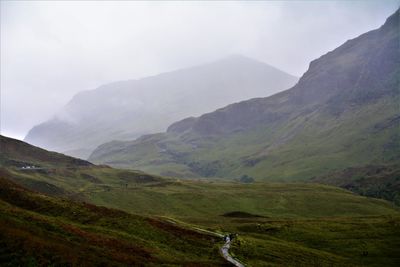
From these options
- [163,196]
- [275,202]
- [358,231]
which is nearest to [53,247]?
[358,231]

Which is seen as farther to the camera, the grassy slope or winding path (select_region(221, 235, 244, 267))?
winding path (select_region(221, 235, 244, 267))

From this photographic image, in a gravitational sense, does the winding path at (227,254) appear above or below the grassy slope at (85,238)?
below

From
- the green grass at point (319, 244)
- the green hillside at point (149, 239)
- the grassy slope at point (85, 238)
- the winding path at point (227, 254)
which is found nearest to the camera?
the grassy slope at point (85, 238)

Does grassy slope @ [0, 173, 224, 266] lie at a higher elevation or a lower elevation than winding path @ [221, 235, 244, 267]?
higher

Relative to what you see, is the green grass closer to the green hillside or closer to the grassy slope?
the green hillside

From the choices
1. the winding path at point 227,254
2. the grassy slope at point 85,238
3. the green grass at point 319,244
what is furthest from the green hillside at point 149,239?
the winding path at point 227,254

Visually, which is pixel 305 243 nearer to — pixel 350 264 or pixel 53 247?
pixel 350 264

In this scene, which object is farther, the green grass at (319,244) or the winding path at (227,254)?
the green grass at (319,244)

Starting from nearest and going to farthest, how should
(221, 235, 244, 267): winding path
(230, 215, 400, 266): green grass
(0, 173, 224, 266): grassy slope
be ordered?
(0, 173, 224, 266): grassy slope
(221, 235, 244, 267): winding path
(230, 215, 400, 266): green grass

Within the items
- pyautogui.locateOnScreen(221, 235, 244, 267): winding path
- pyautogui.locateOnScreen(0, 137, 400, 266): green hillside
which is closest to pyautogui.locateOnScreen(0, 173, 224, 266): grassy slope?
pyautogui.locateOnScreen(0, 137, 400, 266): green hillside

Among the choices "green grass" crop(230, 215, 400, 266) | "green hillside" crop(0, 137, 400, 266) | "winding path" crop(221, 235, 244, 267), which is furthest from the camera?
"green grass" crop(230, 215, 400, 266)

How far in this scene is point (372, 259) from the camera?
7625 centimetres

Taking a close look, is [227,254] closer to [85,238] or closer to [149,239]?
[149,239]

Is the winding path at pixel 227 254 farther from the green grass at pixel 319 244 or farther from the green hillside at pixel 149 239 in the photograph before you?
the green grass at pixel 319 244
